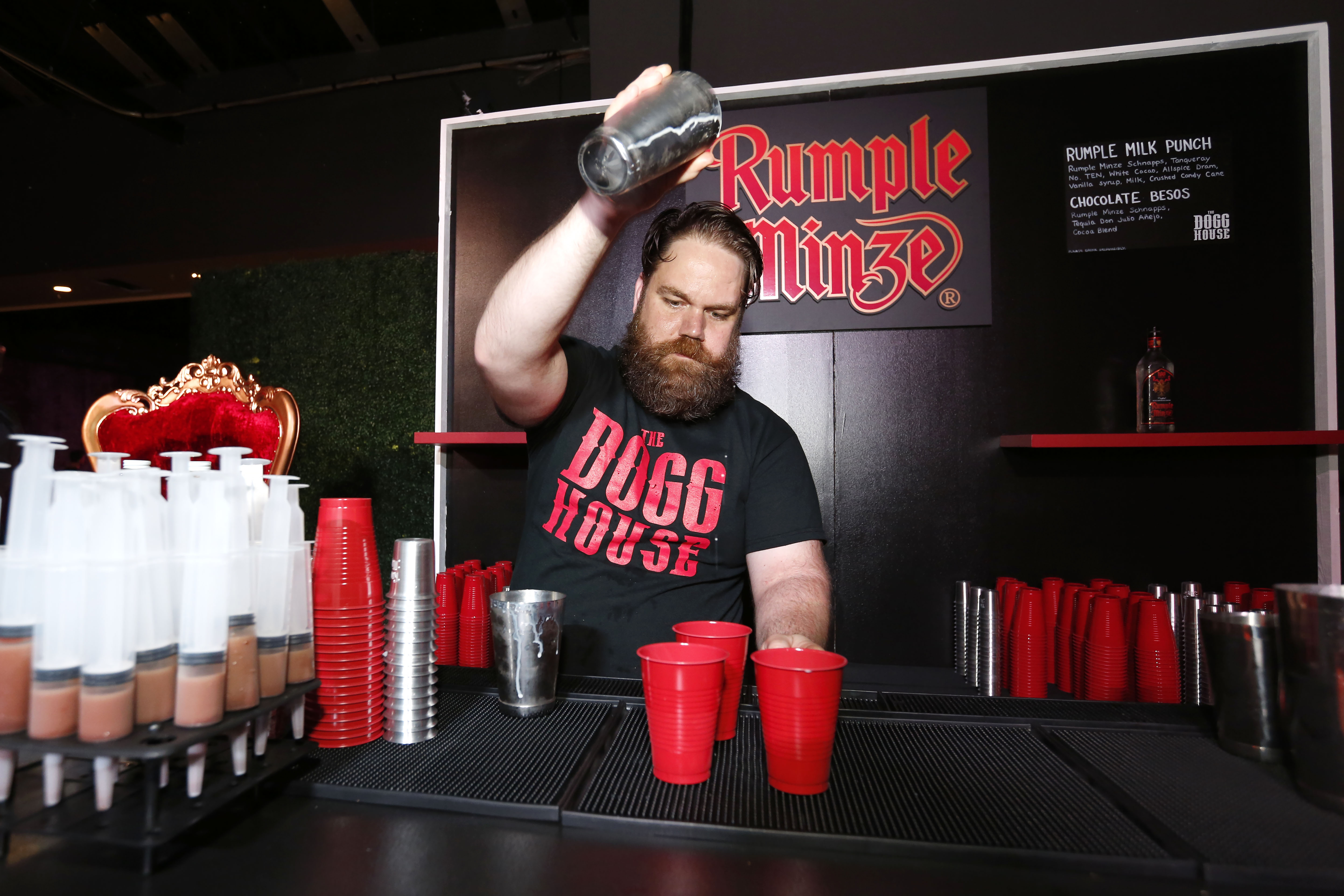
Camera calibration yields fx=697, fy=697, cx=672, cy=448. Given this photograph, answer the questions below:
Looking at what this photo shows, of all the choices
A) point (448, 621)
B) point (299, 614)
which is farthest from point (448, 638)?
point (299, 614)

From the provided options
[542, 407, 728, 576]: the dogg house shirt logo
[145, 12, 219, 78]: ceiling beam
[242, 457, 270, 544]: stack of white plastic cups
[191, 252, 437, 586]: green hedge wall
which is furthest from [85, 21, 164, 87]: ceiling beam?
[242, 457, 270, 544]: stack of white plastic cups

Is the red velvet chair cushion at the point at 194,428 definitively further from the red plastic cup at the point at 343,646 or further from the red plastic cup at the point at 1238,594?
the red plastic cup at the point at 1238,594

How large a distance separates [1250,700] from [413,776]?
2.77 ft

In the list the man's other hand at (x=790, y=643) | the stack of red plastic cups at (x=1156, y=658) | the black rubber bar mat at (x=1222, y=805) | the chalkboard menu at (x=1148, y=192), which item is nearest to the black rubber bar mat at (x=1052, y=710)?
the black rubber bar mat at (x=1222, y=805)

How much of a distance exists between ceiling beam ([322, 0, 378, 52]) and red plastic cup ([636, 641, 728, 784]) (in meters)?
4.41

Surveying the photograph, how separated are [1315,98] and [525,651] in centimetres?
253

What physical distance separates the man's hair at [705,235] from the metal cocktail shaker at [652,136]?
2.97ft

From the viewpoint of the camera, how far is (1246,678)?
0.71 metres

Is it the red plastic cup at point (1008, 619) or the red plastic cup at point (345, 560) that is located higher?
the red plastic cup at point (345, 560)

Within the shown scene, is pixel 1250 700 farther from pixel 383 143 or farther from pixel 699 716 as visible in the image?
pixel 383 143

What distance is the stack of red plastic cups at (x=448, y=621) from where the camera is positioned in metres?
1.79

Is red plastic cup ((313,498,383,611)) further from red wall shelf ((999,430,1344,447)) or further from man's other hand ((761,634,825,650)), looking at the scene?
red wall shelf ((999,430,1344,447))

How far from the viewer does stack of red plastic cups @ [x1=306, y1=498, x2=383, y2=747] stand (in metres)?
0.75

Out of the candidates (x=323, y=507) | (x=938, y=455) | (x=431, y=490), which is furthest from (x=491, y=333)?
(x=431, y=490)
